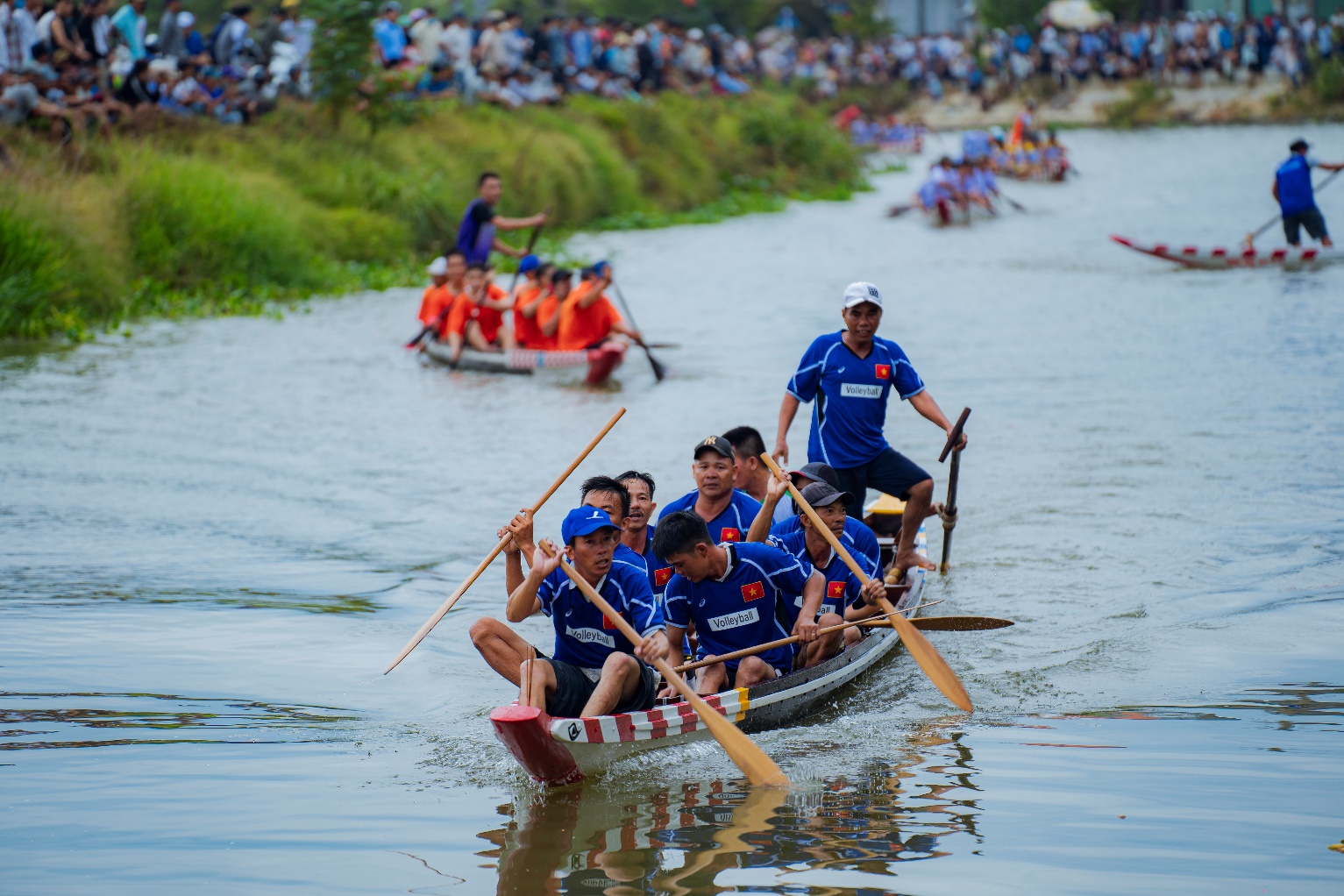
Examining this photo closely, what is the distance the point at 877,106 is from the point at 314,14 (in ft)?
110

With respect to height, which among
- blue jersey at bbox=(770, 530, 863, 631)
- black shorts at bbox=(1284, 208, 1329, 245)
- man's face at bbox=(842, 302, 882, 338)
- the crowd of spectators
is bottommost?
blue jersey at bbox=(770, 530, 863, 631)

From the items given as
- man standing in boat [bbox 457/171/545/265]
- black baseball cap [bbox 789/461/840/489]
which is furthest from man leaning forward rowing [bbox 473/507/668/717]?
man standing in boat [bbox 457/171/545/265]

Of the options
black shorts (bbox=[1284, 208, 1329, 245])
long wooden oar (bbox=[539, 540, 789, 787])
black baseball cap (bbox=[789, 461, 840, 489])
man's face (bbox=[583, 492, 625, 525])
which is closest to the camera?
long wooden oar (bbox=[539, 540, 789, 787])

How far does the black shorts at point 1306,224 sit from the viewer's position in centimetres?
2136

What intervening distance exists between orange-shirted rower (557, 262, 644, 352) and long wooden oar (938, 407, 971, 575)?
666cm

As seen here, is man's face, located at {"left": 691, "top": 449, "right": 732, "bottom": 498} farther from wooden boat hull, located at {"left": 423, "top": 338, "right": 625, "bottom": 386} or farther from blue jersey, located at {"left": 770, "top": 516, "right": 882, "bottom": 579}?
wooden boat hull, located at {"left": 423, "top": 338, "right": 625, "bottom": 386}

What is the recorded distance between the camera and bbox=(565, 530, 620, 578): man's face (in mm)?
6688

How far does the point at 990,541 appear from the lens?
10.9 m

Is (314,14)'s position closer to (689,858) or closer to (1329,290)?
(1329,290)

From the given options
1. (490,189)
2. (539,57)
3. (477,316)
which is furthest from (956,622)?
(539,57)

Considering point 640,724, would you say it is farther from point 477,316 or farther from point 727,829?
point 477,316

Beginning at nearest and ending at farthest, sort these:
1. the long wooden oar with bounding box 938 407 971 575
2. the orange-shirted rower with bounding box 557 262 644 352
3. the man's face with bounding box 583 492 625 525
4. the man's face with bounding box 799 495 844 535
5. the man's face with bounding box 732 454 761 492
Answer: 1. the man's face with bounding box 583 492 625 525
2. the man's face with bounding box 799 495 844 535
3. the man's face with bounding box 732 454 761 492
4. the long wooden oar with bounding box 938 407 971 575
5. the orange-shirted rower with bounding box 557 262 644 352

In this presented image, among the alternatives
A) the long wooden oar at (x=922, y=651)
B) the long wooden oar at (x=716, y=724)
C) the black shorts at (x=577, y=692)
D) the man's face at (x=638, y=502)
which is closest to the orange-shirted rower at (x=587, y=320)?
the man's face at (x=638, y=502)

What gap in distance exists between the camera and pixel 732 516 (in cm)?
793
